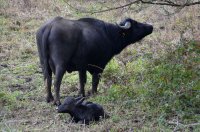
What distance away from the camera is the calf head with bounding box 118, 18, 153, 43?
10586 mm

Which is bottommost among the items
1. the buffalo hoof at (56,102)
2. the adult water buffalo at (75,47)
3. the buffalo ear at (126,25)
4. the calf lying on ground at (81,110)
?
the buffalo hoof at (56,102)

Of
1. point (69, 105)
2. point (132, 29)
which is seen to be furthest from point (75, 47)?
point (132, 29)

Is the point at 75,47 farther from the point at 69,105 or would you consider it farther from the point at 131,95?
the point at 69,105

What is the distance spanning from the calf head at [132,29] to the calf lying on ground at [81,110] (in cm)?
324

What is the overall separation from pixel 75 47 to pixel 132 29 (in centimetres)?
202

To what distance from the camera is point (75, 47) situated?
9102 mm

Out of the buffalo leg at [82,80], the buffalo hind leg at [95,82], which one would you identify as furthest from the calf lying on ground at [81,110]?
the buffalo hind leg at [95,82]

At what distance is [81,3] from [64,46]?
10.1 metres

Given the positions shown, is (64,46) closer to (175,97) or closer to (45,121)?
(45,121)

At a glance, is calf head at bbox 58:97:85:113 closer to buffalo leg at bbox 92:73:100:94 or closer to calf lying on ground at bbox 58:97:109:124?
calf lying on ground at bbox 58:97:109:124

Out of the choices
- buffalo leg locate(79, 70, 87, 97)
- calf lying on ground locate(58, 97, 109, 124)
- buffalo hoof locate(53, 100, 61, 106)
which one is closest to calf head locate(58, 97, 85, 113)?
calf lying on ground locate(58, 97, 109, 124)

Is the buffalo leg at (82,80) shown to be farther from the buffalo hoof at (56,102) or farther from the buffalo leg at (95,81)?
the buffalo hoof at (56,102)

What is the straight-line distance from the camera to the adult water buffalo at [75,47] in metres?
8.94

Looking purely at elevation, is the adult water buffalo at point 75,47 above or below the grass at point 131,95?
above
